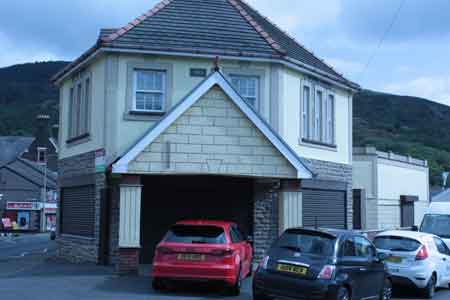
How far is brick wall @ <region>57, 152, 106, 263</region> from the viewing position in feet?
69.4

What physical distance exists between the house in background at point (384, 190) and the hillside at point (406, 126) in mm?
42348

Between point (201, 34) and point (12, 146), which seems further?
point (12, 146)

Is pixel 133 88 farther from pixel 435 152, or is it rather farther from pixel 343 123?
pixel 435 152

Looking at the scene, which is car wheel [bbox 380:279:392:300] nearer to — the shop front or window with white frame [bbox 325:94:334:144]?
window with white frame [bbox 325:94:334:144]

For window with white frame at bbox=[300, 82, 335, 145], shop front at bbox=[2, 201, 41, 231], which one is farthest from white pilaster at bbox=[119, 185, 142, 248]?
shop front at bbox=[2, 201, 41, 231]

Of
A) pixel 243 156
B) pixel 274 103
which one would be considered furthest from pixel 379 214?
pixel 243 156

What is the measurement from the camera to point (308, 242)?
13031mm

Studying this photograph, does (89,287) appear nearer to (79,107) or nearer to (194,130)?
(194,130)

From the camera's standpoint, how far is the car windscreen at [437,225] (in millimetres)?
21797

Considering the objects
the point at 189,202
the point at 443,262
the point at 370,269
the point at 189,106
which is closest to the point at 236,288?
the point at 370,269

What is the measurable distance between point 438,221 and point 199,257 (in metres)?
10.6

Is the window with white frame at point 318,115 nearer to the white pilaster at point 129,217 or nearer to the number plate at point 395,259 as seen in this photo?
the number plate at point 395,259

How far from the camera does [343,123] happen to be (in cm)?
2509

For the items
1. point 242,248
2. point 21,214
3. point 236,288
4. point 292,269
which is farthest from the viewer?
point 21,214
